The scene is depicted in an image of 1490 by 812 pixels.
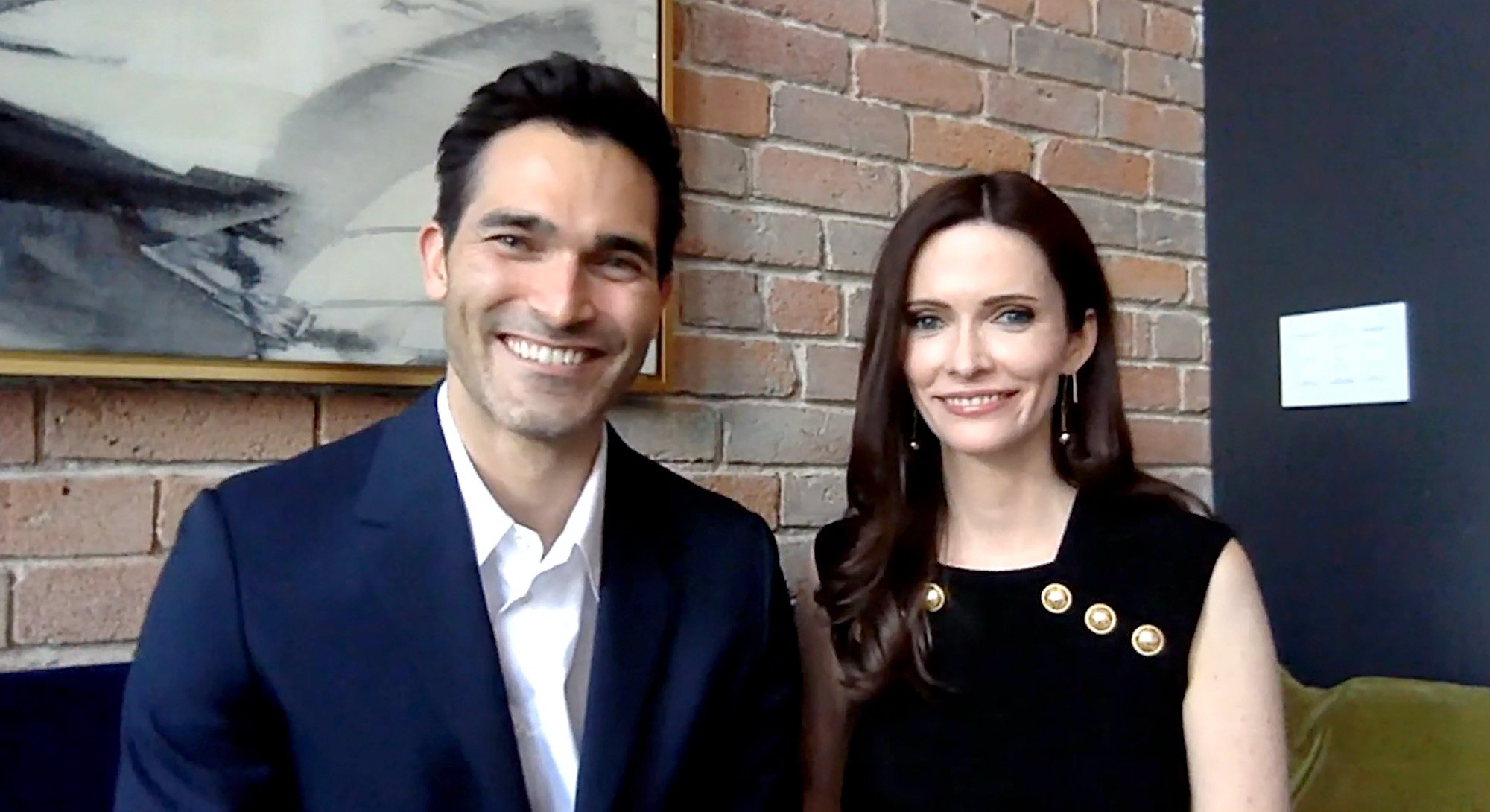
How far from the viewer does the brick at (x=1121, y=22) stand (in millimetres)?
1981

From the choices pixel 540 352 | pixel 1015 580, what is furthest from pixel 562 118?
pixel 1015 580

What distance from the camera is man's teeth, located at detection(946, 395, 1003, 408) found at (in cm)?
130

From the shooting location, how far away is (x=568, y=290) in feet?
3.46

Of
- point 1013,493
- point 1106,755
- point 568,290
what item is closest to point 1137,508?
point 1013,493

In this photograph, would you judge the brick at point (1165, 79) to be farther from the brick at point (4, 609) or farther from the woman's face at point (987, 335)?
the brick at point (4, 609)

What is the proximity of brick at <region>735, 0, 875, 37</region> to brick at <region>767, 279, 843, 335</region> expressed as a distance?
1.17 ft

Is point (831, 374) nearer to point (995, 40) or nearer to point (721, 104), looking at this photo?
point (721, 104)

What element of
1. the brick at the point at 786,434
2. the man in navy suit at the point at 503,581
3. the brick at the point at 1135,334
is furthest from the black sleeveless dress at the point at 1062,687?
the brick at the point at 1135,334

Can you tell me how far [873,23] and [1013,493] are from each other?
75cm

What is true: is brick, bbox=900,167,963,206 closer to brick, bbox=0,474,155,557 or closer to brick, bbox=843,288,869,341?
brick, bbox=843,288,869,341

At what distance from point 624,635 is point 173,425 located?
528mm

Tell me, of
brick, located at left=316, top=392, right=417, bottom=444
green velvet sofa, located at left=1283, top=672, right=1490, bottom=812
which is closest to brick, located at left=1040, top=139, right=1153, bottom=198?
green velvet sofa, located at left=1283, top=672, right=1490, bottom=812

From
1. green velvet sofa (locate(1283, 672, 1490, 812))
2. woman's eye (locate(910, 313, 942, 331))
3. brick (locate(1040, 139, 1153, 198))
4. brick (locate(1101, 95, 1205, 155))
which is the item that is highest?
brick (locate(1101, 95, 1205, 155))

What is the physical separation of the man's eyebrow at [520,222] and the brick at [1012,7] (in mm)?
1043
